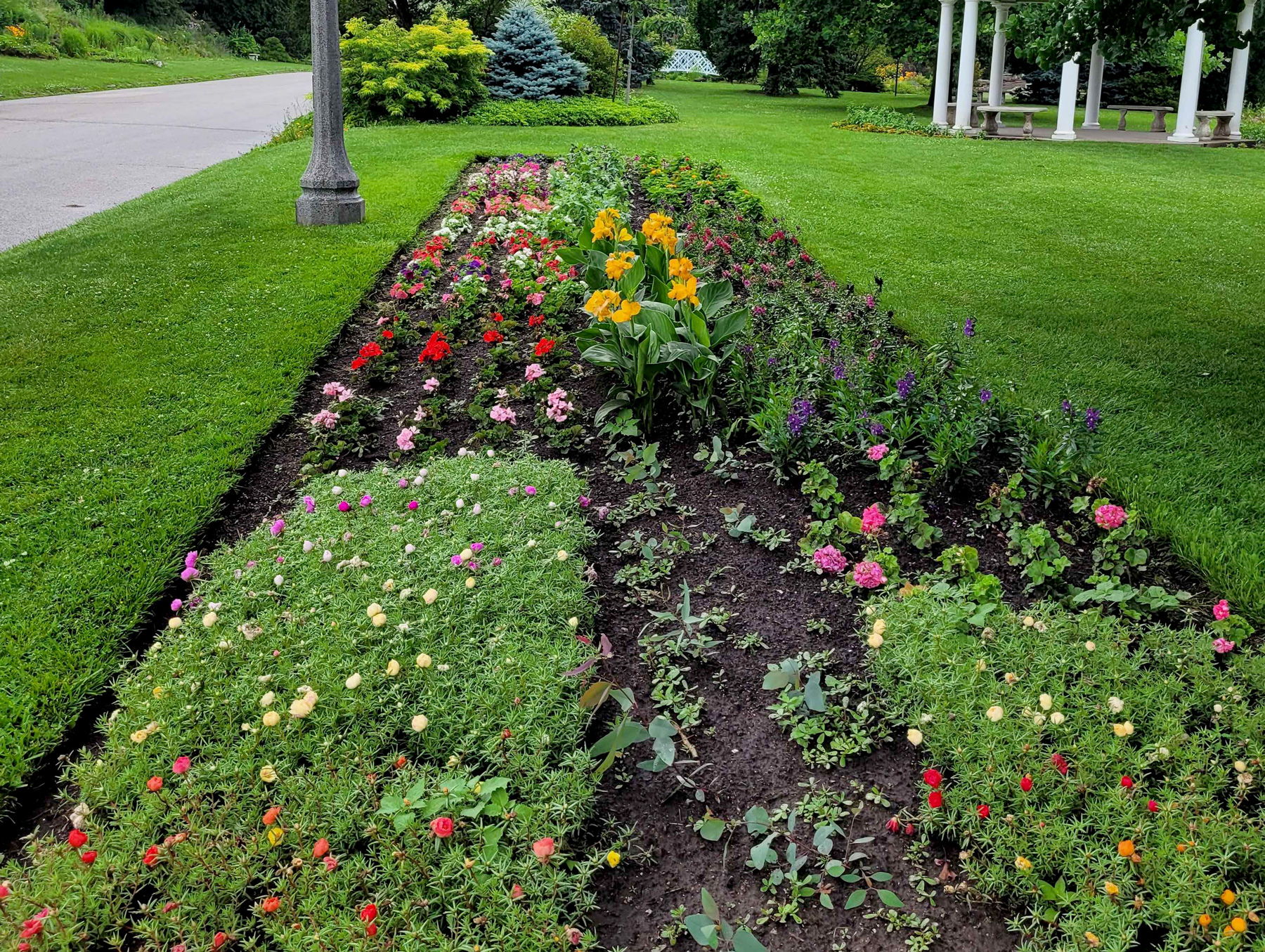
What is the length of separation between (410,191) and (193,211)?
200 centimetres

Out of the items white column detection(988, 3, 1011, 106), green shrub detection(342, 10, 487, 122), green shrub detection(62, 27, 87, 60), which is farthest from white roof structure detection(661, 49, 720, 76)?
green shrub detection(342, 10, 487, 122)

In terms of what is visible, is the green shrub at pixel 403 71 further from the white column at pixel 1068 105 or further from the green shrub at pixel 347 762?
the green shrub at pixel 347 762

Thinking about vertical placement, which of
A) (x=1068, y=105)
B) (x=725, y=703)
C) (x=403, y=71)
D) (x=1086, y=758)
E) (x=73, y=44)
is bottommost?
(x=725, y=703)

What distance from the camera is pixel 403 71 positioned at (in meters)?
14.7

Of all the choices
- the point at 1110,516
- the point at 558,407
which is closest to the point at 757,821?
the point at 1110,516

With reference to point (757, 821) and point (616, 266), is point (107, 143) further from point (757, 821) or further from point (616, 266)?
point (757, 821)

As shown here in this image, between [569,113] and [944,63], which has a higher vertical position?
[944,63]

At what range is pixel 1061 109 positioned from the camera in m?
15.8

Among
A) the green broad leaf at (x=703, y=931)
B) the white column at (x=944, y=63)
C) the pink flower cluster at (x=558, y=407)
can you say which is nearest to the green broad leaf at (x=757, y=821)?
the green broad leaf at (x=703, y=931)

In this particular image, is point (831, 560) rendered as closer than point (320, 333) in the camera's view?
Yes

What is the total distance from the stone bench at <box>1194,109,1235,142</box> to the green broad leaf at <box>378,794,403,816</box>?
1726cm

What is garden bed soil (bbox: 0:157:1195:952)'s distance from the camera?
2.00 metres

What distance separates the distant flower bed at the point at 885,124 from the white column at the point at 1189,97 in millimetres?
3606

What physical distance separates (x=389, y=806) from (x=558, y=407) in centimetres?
234
